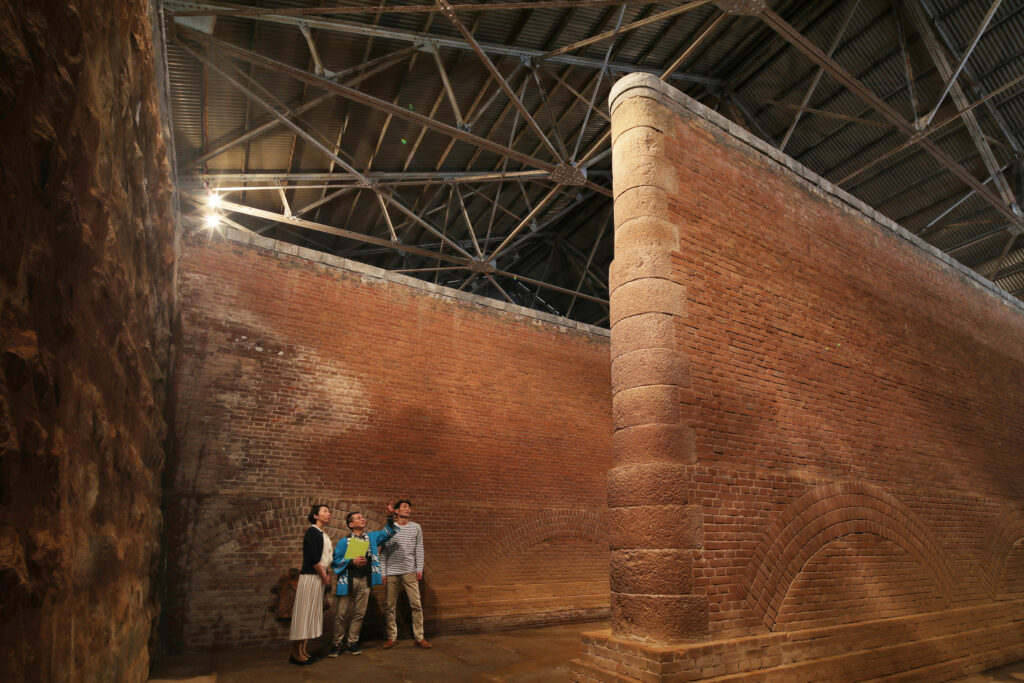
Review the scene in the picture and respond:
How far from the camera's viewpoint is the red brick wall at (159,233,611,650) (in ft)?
24.2

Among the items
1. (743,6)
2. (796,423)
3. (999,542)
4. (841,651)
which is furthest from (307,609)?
(743,6)

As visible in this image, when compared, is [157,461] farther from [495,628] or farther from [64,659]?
[495,628]

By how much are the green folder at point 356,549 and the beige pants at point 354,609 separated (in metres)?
0.29

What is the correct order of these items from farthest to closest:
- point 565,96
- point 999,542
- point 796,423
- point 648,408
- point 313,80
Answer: point 565,96
point 313,80
point 999,542
point 796,423
point 648,408

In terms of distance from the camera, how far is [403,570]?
7254mm

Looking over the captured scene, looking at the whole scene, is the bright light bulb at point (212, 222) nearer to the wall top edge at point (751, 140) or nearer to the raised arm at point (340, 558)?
the raised arm at point (340, 558)

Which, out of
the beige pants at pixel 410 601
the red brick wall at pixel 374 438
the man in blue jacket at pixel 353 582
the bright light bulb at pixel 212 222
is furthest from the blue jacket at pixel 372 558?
the bright light bulb at pixel 212 222

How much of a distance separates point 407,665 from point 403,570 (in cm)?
129

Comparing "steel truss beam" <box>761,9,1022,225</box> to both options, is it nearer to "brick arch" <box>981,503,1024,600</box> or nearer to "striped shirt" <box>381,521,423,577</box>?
"brick arch" <box>981,503,1024,600</box>

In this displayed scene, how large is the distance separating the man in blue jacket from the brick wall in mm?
3233

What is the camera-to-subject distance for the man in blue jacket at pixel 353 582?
6.71m

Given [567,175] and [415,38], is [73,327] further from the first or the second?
[567,175]

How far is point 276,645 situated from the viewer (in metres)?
7.29

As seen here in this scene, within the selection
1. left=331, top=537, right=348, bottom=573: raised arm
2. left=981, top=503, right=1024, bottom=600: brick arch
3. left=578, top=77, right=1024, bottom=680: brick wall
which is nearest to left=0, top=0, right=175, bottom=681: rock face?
left=331, top=537, right=348, bottom=573: raised arm
